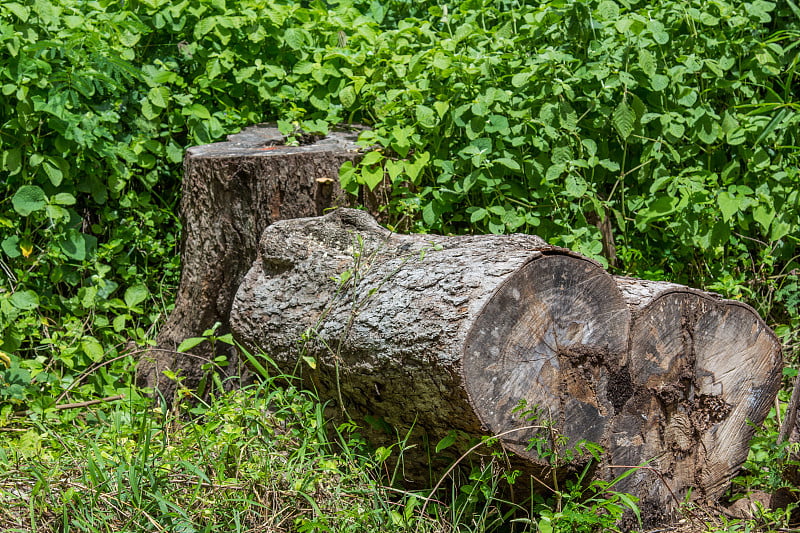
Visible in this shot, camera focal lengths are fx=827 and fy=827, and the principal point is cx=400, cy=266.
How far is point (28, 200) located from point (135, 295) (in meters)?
0.63

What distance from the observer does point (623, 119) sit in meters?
3.62

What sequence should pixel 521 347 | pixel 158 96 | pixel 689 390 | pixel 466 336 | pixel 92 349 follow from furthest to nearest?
pixel 158 96 → pixel 92 349 → pixel 689 390 → pixel 521 347 → pixel 466 336

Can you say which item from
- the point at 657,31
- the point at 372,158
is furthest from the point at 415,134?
the point at 657,31

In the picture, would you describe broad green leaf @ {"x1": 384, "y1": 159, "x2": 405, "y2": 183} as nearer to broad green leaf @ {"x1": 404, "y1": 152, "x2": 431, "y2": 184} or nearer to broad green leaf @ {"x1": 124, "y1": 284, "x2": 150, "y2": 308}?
broad green leaf @ {"x1": 404, "y1": 152, "x2": 431, "y2": 184}

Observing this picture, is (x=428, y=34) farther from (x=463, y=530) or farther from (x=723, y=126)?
(x=463, y=530)

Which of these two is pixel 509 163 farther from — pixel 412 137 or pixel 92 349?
pixel 92 349

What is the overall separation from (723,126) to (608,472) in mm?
1939

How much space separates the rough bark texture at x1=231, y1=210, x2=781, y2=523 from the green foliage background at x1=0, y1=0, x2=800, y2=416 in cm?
73

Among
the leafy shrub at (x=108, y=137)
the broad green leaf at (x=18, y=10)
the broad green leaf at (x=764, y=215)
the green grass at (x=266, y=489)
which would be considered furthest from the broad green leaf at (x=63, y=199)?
the broad green leaf at (x=764, y=215)

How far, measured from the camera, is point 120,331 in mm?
3926

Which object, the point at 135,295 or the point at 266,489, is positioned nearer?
the point at 266,489

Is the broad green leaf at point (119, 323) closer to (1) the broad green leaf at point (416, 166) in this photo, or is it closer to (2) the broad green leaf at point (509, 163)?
(1) the broad green leaf at point (416, 166)

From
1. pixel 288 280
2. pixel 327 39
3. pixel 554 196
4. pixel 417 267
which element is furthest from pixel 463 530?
pixel 327 39

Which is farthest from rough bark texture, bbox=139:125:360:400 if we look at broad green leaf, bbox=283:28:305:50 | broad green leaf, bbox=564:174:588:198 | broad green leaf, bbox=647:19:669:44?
broad green leaf, bbox=647:19:669:44
